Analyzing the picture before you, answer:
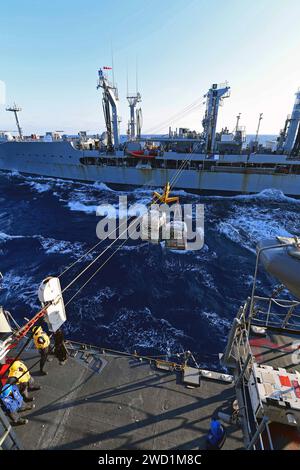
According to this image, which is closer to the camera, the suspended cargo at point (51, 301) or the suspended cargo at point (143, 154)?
the suspended cargo at point (51, 301)

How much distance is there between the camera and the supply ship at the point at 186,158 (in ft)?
144

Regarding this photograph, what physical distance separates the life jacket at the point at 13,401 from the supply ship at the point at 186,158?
41.7 metres

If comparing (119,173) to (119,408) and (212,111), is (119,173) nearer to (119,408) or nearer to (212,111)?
(212,111)

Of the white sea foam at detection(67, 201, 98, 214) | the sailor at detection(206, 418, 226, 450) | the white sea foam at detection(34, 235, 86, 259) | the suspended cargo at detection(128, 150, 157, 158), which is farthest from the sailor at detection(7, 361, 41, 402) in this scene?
the suspended cargo at detection(128, 150, 157, 158)

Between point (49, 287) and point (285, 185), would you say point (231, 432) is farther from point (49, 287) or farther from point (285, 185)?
point (285, 185)

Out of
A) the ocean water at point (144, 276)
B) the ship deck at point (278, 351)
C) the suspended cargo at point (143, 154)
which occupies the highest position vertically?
the suspended cargo at point (143, 154)

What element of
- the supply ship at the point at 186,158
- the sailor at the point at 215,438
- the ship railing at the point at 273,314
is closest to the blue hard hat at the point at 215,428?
the sailor at the point at 215,438

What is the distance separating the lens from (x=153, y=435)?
22.6ft

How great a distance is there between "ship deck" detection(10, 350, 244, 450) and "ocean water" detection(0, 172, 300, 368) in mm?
5286

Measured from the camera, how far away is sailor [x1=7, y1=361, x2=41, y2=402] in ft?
24.3

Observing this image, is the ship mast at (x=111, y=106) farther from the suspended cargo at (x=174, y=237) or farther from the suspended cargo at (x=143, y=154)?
the suspended cargo at (x=174, y=237)

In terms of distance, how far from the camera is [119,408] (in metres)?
7.59

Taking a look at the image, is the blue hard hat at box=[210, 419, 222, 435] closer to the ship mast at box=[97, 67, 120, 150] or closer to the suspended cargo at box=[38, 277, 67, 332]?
the suspended cargo at box=[38, 277, 67, 332]
